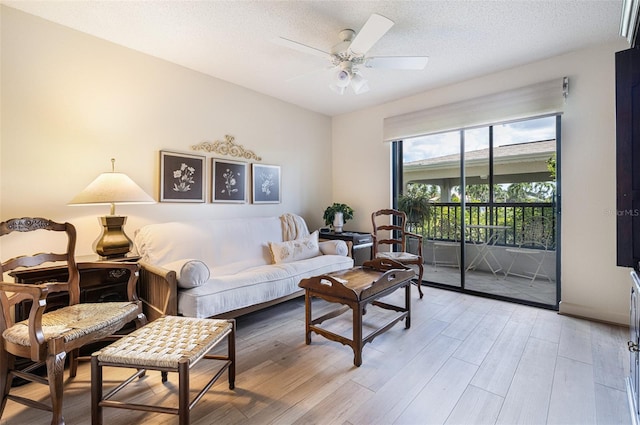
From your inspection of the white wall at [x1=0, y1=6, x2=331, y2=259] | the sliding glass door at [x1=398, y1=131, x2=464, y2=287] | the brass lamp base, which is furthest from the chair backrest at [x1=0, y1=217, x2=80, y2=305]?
the sliding glass door at [x1=398, y1=131, x2=464, y2=287]

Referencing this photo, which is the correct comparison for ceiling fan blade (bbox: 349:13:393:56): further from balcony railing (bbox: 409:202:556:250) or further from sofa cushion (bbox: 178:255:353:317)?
balcony railing (bbox: 409:202:556:250)

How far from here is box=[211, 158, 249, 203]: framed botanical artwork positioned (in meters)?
3.17

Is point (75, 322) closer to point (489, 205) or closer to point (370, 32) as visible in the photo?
point (370, 32)

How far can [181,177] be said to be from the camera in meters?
2.90

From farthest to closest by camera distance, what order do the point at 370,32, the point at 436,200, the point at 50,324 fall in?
1. the point at 436,200
2. the point at 370,32
3. the point at 50,324

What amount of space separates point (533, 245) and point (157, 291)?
3.92 m

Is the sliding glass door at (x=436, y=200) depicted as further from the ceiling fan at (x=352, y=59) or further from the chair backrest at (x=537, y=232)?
the ceiling fan at (x=352, y=59)

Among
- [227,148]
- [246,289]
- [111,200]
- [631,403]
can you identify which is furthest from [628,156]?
[227,148]

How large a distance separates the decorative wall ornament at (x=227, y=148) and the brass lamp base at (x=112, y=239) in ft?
3.66

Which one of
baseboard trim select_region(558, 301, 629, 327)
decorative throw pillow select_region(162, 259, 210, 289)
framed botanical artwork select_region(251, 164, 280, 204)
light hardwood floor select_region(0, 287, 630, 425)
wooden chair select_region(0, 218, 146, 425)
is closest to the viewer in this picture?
wooden chair select_region(0, 218, 146, 425)

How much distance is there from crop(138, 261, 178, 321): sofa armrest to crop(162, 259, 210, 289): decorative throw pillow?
41 mm

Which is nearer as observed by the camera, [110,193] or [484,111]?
[110,193]

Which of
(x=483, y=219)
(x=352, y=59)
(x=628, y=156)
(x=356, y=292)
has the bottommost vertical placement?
(x=356, y=292)

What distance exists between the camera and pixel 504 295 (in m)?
3.19
